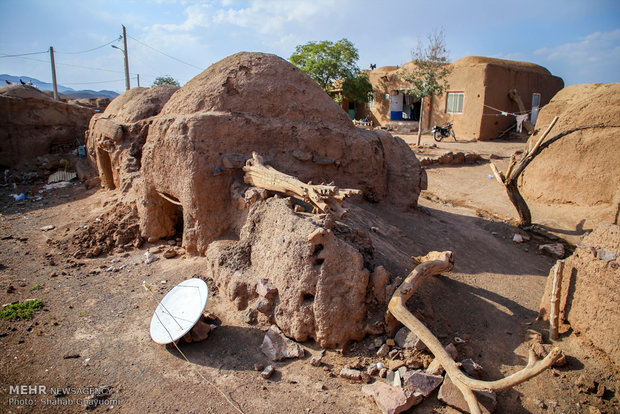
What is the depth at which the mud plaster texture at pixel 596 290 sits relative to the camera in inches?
137

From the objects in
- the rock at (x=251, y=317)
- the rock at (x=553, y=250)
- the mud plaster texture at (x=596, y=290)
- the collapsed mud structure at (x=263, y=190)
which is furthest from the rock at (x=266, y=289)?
the rock at (x=553, y=250)

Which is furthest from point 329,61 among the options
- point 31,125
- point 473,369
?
point 473,369

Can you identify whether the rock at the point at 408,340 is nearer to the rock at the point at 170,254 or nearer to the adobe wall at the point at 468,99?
the rock at the point at 170,254

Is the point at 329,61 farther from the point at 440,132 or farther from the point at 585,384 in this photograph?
the point at 585,384

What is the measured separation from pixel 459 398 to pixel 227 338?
245 cm

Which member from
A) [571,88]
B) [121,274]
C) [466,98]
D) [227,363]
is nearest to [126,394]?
[227,363]

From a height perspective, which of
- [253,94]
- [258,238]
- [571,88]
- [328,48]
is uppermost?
[328,48]

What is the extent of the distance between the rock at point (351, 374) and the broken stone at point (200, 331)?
1595mm

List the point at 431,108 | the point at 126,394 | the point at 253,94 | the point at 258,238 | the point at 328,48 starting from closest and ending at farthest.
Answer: the point at 126,394 < the point at 258,238 < the point at 253,94 < the point at 431,108 < the point at 328,48

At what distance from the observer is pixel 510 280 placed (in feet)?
18.2

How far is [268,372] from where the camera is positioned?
11.8 feet

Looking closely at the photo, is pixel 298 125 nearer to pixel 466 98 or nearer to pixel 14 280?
pixel 14 280

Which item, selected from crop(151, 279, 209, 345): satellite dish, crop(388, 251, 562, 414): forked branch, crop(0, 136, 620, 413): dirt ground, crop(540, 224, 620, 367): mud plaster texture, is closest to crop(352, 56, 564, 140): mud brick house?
crop(0, 136, 620, 413): dirt ground

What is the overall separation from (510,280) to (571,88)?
7.71 meters
